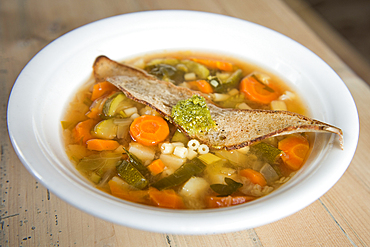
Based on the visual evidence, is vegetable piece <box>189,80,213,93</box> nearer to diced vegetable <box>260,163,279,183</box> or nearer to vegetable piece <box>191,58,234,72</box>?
vegetable piece <box>191,58,234,72</box>

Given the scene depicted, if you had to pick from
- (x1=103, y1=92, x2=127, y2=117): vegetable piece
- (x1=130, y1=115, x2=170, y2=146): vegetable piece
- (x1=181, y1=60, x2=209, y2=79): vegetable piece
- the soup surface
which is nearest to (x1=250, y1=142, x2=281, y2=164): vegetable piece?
the soup surface

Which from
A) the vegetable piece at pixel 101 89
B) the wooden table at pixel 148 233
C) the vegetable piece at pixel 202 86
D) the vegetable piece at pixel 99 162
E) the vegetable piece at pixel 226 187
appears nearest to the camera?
the wooden table at pixel 148 233

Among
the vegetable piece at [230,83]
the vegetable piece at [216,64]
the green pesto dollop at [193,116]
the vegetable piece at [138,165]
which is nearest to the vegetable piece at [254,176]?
the green pesto dollop at [193,116]

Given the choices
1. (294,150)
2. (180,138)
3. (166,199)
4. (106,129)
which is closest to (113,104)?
(106,129)

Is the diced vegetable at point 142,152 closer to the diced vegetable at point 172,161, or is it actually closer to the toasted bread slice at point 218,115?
the diced vegetable at point 172,161

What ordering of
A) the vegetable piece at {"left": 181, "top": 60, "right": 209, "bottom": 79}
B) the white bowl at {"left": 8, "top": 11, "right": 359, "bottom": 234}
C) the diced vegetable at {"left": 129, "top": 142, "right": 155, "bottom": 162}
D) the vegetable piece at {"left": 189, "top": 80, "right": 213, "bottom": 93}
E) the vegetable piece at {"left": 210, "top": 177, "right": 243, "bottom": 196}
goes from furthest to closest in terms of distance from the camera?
the vegetable piece at {"left": 181, "top": 60, "right": 209, "bottom": 79} → the vegetable piece at {"left": 189, "top": 80, "right": 213, "bottom": 93} → the diced vegetable at {"left": 129, "top": 142, "right": 155, "bottom": 162} → the vegetable piece at {"left": 210, "top": 177, "right": 243, "bottom": 196} → the white bowl at {"left": 8, "top": 11, "right": 359, "bottom": 234}

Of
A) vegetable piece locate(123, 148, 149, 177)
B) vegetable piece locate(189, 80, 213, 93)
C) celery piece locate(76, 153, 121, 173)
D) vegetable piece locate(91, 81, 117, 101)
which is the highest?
vegetable piece locate(189, 80, 213, 93)

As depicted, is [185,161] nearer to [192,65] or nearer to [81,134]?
[81,134]
